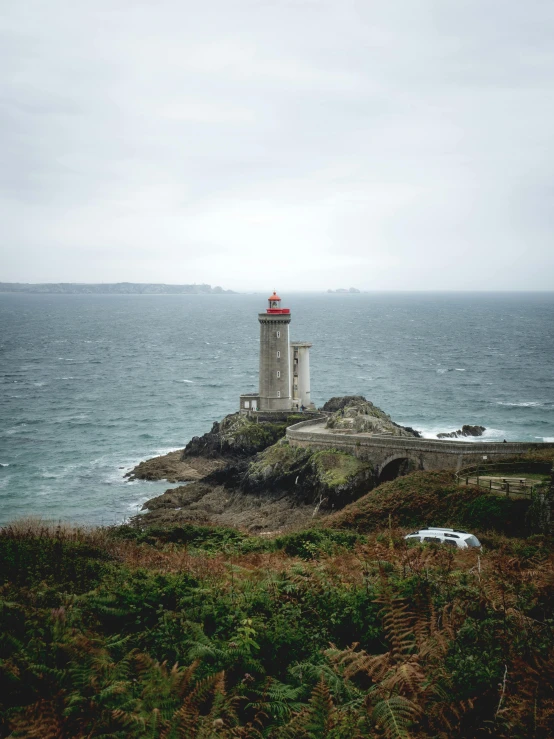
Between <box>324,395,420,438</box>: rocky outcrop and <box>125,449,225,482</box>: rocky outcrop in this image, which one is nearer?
<box>324,395,420,438</box>: rocky outcrop

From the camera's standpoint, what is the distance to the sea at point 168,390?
46.0 metres

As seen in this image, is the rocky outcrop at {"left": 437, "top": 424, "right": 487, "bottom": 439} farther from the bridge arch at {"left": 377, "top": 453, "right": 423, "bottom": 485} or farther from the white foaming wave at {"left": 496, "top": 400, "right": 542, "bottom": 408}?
the bridge arch at {"left": 377, "top": 453, "right": 423, "bottom": 485}

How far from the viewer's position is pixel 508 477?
27.7 m

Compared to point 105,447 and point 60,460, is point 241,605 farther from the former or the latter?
point 105,447

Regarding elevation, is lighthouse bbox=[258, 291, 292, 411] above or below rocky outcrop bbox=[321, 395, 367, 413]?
above

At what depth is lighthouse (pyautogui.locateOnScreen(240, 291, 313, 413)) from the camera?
51312mm

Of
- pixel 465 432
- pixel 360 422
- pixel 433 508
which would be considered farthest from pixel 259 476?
pixel 465 432

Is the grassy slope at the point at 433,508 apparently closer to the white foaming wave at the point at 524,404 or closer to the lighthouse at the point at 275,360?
the lighthouse at the point at 275,360

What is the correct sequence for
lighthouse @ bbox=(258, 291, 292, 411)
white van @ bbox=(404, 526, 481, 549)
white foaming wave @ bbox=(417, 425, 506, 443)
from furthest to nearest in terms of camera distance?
1. white foaming wave @ bbox=(417, 425, 506, 443)
2. lighthouse @ bbox=(258, 291, 292, 411)
3. white van @ bbox=(404, 526, 481, 549)

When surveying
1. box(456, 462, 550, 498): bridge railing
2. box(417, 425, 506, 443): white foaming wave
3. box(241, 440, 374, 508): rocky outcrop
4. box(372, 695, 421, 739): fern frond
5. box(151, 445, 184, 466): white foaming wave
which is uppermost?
box(372, 695, 421, 739): fern frond

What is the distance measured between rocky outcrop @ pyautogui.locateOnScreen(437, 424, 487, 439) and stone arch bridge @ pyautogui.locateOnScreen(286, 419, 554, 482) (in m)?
17.9

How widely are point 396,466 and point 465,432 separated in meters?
22.7

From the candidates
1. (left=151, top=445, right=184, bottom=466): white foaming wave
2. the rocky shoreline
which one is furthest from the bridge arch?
(left=151, top=445, right=184, bottom=466): white foaming wave

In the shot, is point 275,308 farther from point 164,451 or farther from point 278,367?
point 164,451
